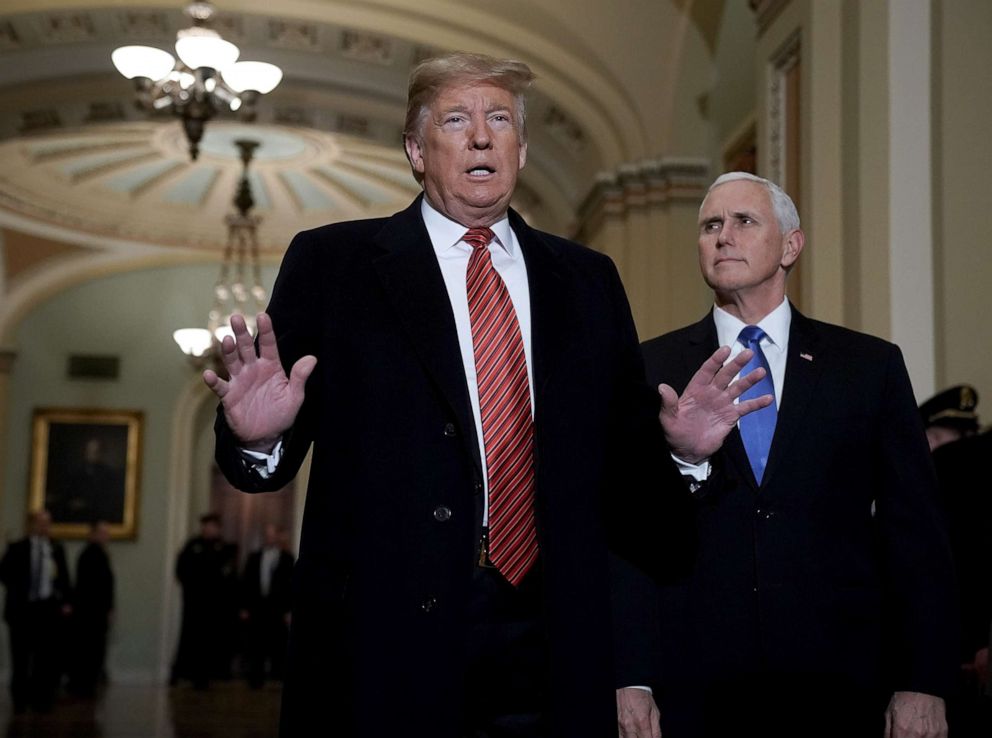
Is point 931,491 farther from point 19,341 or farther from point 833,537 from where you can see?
point 19,341

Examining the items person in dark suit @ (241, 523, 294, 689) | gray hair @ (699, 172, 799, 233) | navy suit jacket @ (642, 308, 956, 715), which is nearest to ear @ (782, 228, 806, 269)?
gray hair @ (699, 172, 799, 233)

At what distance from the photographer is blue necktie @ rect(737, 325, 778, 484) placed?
8.56 ft

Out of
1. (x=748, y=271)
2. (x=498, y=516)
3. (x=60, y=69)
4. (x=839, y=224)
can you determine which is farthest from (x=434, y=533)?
(x=60, y=69)

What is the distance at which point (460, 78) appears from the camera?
2.06 m

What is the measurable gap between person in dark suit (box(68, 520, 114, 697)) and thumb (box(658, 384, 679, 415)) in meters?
12.5

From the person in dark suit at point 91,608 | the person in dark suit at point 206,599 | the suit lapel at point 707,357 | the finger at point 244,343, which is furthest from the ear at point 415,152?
the person in dark suit at point 91,608

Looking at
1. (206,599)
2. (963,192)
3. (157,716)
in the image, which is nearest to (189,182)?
(206,599)

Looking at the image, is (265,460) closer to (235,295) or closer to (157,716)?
(157,716)

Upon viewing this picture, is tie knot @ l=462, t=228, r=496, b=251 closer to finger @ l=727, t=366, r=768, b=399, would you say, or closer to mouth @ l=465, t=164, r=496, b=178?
mouth @ l=465, t=164, r=496, b=178

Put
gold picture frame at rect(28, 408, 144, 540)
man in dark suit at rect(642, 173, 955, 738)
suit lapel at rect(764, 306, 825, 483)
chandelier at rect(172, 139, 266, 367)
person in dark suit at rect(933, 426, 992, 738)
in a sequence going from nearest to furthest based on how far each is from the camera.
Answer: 1. man in dark suit at rect(642, 173, 955, 738)
2. suit lapel at rect(764, 306, 825, 483)
3. person in dark suit at rect(933, 426, 992, 738)
4. chandelier at rect(172, 139, 266, 367)
5. gold picture frame at rect(28, 408, 144, 540)

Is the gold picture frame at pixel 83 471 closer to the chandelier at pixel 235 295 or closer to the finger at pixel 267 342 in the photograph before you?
the chandelier at pixel 235 295

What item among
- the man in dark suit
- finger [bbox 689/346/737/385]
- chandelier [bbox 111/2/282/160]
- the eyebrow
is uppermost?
chandelier [bbox 111/2/282/160]

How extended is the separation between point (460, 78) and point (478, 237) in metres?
0.26

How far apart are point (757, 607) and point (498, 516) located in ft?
2.72
